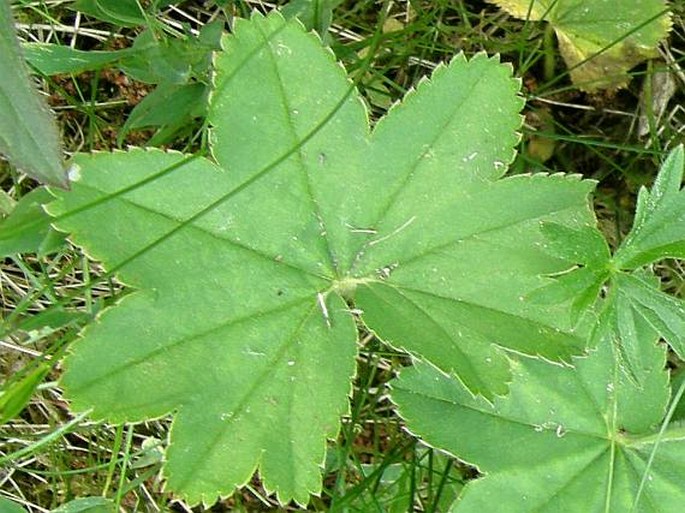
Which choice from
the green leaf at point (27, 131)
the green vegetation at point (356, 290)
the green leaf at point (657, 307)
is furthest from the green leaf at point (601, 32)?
the green leaf at point (27, 131)

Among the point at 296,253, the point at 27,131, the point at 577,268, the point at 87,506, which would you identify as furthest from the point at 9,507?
the point at 577,268

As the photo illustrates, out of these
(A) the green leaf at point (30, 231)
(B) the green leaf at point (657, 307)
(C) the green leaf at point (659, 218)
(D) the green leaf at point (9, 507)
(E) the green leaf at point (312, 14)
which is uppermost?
(E) the green leaf at point (312, 14)

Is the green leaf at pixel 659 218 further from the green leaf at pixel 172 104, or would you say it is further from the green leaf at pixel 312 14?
the green leaf at pixel 172 104

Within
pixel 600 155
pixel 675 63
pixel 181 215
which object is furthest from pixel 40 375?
pixel 675 63

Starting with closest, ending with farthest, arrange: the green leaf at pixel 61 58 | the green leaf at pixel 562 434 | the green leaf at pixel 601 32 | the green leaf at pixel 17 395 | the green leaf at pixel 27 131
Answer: the green leaf at pixel 27 131
the green leaf at pixel 17 395
the green leaf at pixel 562 434
the green leaf at pixel 61 58
the green leaf at pixel 601 32

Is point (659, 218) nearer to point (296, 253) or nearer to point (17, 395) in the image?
point (296, 253)
